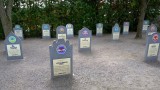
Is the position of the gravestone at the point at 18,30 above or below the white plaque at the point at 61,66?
above

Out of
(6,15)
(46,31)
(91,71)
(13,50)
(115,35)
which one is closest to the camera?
(91,71)

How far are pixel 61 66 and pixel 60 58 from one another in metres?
0.19

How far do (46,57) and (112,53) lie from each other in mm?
2087

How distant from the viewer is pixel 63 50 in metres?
4.04

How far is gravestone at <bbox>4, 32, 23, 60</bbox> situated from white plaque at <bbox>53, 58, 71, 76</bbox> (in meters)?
1.73

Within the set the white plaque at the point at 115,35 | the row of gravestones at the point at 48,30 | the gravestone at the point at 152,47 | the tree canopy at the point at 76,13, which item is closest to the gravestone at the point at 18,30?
the row of gravestones at the point at 48,30

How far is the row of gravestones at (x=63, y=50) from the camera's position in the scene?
4.02 m

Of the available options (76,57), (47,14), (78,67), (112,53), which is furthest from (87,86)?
(47,14)

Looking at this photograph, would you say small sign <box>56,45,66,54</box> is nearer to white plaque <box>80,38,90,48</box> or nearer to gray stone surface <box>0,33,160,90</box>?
gray stone surface <box>0,33,160,90</box>

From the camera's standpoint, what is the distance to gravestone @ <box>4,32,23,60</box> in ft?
16.9

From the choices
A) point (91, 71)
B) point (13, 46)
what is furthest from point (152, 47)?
point (13, 46)

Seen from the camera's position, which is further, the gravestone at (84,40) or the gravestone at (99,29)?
the gravestone at (99,29)

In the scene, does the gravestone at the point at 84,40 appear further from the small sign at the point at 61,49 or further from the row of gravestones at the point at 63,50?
the small sign at the point at 61,49

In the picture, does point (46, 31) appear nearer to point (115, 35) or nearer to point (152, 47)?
point (115, 35)
